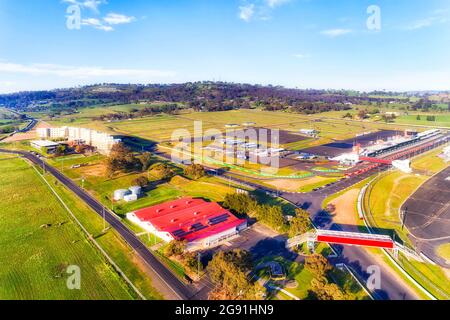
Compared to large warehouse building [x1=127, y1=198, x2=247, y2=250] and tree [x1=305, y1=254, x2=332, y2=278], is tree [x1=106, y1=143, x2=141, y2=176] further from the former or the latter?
tree [x1=305, y1=254, x2=332, y2=278]

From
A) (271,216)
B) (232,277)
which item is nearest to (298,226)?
(271,216)

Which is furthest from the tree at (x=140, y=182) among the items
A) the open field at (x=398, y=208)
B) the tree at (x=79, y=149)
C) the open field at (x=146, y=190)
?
the open field at (x=398, y=208)

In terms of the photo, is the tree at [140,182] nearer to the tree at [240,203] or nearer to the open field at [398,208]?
the tree at [240,203]

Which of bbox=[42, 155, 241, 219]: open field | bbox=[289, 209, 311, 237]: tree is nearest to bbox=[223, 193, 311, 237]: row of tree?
bbox=[289, 209, 311, 237]: tree
